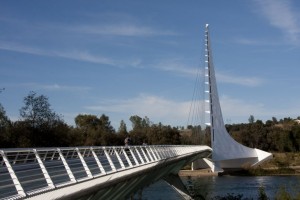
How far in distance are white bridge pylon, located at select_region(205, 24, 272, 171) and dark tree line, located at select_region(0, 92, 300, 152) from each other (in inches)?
90.3

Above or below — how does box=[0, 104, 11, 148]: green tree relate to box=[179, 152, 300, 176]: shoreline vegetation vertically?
above

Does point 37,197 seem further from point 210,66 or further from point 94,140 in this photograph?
point 94,140

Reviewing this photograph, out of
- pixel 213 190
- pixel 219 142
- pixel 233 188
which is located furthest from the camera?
pixel 219 142

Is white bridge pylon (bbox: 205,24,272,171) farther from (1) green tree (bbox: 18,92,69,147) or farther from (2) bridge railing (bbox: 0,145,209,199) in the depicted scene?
(2) bridge railing (bbox: 0,145,209,199)

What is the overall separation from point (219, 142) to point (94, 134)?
79.7 feet

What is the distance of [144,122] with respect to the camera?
139875 millimetres

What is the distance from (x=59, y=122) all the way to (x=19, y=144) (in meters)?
10.7

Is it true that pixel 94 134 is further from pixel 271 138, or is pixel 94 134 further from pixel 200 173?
pixel 271 138

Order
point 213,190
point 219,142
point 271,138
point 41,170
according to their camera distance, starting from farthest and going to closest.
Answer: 1. point 271,138
2. point 219,142
3. point 213,190
4. point 41,170

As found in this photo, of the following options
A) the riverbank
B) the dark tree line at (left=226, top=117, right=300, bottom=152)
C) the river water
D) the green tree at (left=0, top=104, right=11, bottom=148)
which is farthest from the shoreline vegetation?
the green tree at (left=0, top=104, right=11, bottom=148)

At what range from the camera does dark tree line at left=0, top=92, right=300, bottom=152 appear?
168 ft

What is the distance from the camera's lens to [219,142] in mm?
69750

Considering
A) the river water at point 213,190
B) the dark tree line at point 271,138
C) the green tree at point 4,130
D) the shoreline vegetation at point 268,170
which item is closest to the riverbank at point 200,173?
the shoreline vegetation at point 268,170

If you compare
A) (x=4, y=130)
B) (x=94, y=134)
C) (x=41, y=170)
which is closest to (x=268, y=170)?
(x=94, y=134)
